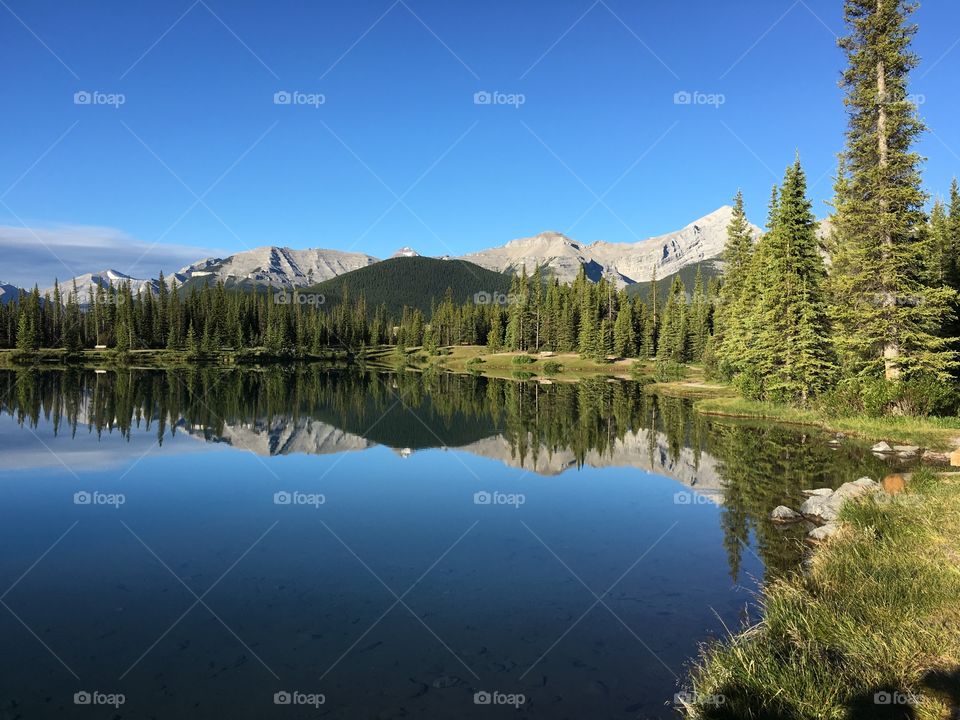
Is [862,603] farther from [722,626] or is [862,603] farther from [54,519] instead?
[54,519]

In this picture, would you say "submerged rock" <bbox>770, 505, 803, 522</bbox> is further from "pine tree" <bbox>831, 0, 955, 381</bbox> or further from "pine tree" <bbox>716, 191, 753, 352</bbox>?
"pine tree" <bbox>716, 191, 753, 352</bbox>

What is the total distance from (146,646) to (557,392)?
195 ft

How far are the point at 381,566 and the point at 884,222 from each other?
110ft

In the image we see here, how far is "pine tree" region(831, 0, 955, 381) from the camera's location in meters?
34.5

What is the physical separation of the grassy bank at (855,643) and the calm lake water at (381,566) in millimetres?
1264

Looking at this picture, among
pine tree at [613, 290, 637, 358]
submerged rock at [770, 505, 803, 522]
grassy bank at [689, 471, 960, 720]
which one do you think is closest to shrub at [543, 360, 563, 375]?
pine tree at [613, 290, 637, 358]

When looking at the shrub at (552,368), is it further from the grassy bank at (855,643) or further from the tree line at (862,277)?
the grassy bank at (855,643)

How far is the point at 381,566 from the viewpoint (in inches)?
645

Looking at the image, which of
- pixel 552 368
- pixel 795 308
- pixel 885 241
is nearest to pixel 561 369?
pixel 552 368

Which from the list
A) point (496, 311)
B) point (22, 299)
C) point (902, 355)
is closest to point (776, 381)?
point (902, 355)

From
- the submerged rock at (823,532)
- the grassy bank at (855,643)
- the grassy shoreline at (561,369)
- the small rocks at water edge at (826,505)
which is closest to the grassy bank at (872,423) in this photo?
the grassy shoreline at (561,369)

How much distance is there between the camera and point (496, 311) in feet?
470

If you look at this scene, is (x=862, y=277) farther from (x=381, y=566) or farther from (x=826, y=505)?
(x=381, y=566)

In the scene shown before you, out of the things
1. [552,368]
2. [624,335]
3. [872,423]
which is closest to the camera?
[872,423]
